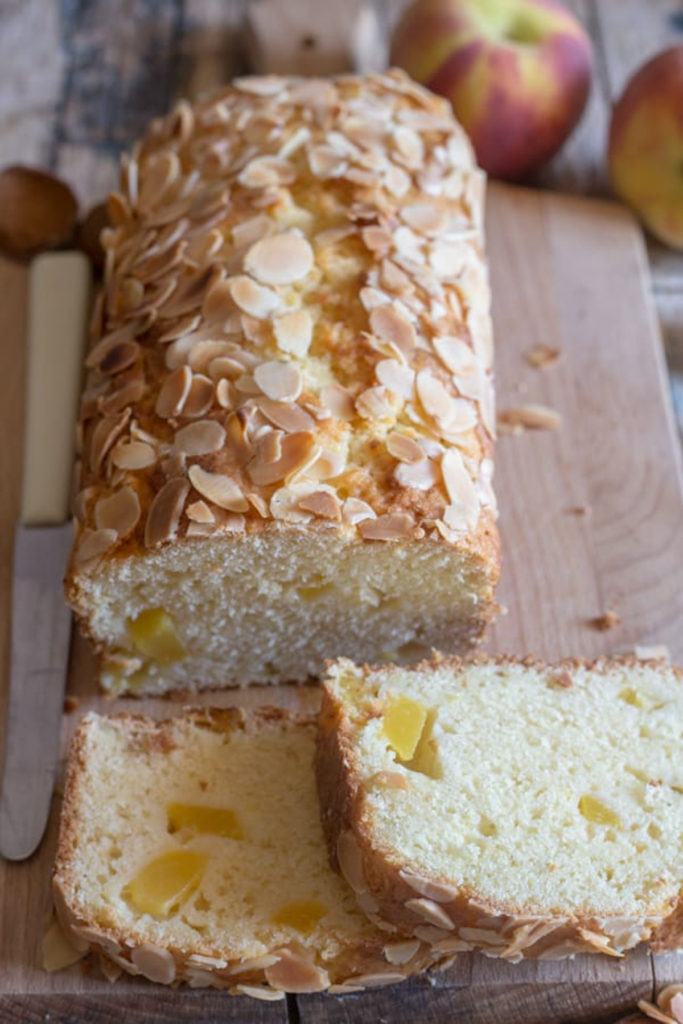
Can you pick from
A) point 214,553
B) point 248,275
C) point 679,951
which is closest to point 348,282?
point 248,275

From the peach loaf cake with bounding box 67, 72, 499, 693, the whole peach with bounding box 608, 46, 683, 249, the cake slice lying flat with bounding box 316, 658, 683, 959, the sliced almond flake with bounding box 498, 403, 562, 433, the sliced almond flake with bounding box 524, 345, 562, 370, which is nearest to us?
the cake slice lying flat with bounding box 316, 658, 683, 959

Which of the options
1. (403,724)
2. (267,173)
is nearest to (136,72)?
(267,173)

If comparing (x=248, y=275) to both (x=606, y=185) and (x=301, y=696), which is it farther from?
(x=606, y=185)

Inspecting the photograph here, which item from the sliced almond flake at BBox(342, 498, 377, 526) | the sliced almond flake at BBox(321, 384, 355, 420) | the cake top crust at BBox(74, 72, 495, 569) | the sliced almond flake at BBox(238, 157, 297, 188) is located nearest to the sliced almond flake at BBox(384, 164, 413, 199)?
the cake top crust at BBox(74, 72, 495, 569)

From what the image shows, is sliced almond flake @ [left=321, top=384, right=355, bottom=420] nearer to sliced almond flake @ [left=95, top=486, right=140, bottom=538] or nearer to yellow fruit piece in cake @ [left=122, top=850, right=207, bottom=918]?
sliced almond flake @ [left=95, top=486, right=140, bottom=538]

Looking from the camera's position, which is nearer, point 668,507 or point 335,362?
point 335,362
